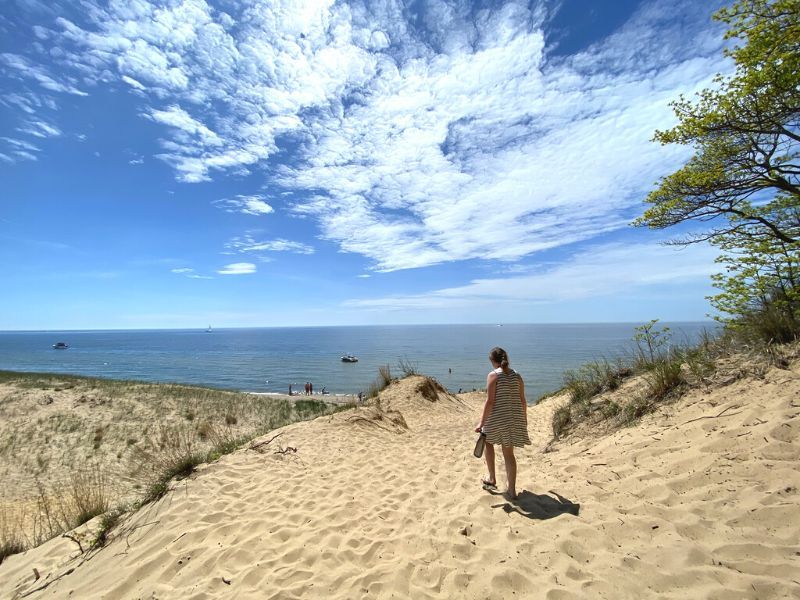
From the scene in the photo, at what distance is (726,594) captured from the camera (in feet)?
8.54

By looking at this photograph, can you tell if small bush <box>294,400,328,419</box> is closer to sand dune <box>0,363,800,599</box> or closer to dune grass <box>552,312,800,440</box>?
sand dune <box>0,363,800,599</box>

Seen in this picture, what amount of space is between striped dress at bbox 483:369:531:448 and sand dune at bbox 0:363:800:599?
717 mm

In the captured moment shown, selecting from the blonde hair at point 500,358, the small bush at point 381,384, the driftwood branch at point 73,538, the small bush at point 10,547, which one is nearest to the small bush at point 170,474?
the driftwood branch at point 73,538

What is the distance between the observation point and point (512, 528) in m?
4.06

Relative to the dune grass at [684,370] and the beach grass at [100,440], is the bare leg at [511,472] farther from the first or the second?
the beach grass at [100,440]

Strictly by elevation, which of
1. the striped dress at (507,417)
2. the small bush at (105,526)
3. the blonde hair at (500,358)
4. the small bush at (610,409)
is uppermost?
the blonde hair at (500,358)

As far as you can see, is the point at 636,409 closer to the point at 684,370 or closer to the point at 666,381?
the point at 666,381

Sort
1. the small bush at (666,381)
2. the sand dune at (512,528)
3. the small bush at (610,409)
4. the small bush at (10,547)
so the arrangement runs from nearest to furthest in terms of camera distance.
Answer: the sand dune at (512,528) < the small bush at (10,547) < the small bush at (666,381) < the small bush at (610,409)

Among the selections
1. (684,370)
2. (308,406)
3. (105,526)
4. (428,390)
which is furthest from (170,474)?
(308,406)

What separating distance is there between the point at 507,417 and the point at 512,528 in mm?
1379

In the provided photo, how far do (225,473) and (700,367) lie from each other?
8.17m

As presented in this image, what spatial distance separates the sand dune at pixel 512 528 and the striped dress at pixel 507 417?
717 millimetres

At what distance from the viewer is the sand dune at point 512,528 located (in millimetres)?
3066

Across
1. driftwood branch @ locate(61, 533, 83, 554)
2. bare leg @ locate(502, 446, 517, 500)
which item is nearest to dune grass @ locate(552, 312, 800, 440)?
bare leg @ locate(502, 446, 517, 500)
